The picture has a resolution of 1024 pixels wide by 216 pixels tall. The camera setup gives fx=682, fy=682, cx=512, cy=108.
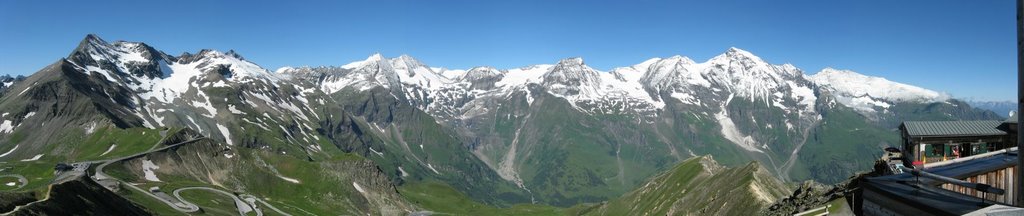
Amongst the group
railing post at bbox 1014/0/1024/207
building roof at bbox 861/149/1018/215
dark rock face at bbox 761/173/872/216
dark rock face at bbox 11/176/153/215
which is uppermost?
railing post at bbox 1014/0/1024/207

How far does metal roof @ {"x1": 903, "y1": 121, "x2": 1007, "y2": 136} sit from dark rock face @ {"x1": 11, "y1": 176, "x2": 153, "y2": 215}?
90012 mm

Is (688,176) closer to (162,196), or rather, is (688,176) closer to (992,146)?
(992,146)

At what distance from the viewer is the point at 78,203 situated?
94.4 meters

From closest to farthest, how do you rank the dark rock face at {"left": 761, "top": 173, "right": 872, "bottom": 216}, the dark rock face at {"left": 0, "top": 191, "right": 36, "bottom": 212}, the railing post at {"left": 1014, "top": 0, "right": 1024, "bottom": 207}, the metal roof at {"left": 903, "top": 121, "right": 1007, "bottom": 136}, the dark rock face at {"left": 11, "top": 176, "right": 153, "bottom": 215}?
the railing post at {"left": 1014, "top": 0, "right": 1024, "bottom": 207}, the dark rock face at {"left": 761, "top": 173, "right": 872, "bottom": 216}, the metal roof at {"left": 903, "top": 121, "right": 1007, "bottom": 136}, the dark rock face at {"left": 0, "top": 191, "right": 36, "bottom": 212}, the dark rock face at {"left": 11, "top": 176, "right": 153, "bottom": 215}

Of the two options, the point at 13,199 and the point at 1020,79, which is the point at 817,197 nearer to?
the point at 1020,79

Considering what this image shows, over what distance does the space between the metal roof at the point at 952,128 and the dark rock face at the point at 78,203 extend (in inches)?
3544

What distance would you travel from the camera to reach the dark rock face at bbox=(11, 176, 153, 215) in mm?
84812

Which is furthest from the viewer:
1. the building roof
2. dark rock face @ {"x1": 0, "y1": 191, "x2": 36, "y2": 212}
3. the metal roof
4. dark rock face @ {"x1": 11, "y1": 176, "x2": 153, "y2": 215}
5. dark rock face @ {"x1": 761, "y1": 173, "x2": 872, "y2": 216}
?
dark rock face @ {"x1": 11, "y1": 176, "x2": 153, "y2": 215}

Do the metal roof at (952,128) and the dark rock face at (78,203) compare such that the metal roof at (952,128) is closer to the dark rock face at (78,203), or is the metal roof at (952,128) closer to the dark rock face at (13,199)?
the dark rock face at (78,203)

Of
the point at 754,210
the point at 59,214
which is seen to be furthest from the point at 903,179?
the point at 59,214

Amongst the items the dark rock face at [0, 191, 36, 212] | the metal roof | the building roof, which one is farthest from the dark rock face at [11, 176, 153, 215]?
the building roof

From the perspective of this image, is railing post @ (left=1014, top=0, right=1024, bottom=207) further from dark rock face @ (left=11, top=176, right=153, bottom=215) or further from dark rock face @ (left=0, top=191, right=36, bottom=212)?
dark rock face @ (left=0, top=191, right=36, bottom=212)

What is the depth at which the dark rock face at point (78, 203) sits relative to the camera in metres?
84.8

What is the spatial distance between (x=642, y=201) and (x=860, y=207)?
144882 millimetres
